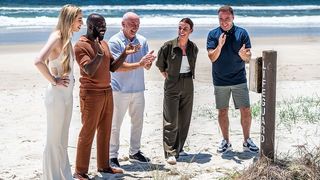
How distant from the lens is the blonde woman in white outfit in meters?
5.56

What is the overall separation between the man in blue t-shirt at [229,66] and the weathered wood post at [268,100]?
1.13m

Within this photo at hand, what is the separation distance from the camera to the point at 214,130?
8.41 m

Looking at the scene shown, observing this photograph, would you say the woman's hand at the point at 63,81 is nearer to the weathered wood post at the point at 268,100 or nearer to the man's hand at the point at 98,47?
the man's hand at the point at 98,47

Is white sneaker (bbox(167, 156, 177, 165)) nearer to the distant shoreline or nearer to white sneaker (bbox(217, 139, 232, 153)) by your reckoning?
white sneaker (bbox(217, 139, 232, 153))

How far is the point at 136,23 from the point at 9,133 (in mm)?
2811

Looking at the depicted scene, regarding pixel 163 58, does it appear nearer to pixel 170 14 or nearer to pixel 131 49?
pixel 131 49

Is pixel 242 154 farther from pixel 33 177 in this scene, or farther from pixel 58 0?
pixel 58 0

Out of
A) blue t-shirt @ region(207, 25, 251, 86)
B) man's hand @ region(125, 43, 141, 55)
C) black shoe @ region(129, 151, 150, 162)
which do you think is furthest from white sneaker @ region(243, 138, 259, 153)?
man's hand @ region(125, 43, 141, 55)

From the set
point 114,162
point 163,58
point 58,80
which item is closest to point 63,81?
point 58,80

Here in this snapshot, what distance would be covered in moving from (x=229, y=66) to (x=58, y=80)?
2278mm

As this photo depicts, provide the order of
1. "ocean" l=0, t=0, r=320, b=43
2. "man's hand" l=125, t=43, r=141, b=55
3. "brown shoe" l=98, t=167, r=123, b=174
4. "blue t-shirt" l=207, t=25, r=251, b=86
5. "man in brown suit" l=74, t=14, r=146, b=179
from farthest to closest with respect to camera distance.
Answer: "ocean" l=0, t=0, r=320, b=43 < "blue t-shirt" l=207, t=25, r=251, b=86 < "brown shoe" l=98, t=167, r=123, b=174 < "man's hand" l=125, t=43, r=141, b=55 < "man in brown suit" l=74, t=14, r=146, b=179

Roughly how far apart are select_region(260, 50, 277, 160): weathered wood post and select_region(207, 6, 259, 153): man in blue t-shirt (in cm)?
113

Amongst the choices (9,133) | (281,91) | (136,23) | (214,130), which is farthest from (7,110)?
(281,91)

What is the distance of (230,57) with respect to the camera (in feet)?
23.3
